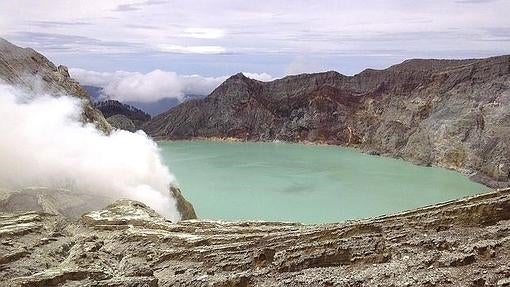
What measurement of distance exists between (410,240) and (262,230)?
275 inches

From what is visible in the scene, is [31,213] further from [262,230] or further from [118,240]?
[262,230]

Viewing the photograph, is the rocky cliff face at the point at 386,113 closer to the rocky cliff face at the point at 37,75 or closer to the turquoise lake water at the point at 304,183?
the turquoise lake water at the point at 304,183

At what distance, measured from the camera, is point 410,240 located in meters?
17.9

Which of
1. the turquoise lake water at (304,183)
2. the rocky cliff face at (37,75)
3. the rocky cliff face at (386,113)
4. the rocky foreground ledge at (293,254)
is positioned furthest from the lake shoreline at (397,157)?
the rocky cliff face at (37,75)

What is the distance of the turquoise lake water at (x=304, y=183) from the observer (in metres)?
44.2

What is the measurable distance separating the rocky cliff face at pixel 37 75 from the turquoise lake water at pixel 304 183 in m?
10.7

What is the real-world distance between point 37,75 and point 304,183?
25.6 metres

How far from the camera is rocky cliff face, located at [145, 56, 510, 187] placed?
228 ft

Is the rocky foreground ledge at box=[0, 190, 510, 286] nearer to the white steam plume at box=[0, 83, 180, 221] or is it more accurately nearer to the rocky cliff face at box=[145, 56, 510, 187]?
the white steam plume at box=[0, 83, 180, 221]

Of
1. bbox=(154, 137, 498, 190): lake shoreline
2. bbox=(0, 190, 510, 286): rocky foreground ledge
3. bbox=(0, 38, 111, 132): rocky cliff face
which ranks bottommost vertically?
bbox=(154, 137, 498, 190): lake shoreline

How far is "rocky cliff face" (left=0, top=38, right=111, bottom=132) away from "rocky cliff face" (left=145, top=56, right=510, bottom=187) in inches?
1488

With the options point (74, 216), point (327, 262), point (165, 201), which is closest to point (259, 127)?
point (165, 201)

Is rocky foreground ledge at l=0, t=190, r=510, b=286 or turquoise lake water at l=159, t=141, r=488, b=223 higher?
rocky foreground ledge at l=0, t=190, r=510, b=286

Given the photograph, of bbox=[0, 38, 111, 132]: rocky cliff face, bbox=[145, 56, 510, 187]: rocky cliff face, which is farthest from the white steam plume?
bbox=[145, 56, 510, 187]: rocky cliff face
